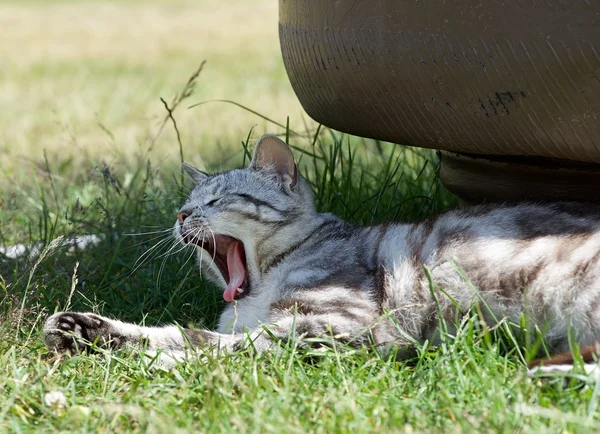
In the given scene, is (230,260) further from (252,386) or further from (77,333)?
(252,386)

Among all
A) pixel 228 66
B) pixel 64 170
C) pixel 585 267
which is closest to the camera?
pixel 585 267

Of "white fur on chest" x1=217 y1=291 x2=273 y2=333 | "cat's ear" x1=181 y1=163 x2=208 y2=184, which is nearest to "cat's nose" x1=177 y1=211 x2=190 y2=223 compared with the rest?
"cat's ear" x1=181 y1=163 x2=208 y2=184

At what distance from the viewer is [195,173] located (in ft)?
11.3

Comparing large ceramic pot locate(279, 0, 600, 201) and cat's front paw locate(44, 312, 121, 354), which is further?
cat's front paw locate(44, 312, 121, 354)

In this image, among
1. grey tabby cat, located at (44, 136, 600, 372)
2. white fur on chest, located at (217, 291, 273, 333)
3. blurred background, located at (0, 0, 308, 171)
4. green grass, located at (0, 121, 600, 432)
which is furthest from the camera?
blurred background, located at (0, 0, 308, 171)

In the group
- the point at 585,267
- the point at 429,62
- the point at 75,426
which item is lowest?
the point at 75,426

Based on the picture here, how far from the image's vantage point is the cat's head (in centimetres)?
305

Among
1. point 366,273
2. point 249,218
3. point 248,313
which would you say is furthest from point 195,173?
point 366,273

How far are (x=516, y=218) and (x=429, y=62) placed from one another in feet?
1.92

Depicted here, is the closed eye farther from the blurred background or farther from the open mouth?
the blurred background

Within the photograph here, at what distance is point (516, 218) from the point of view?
2680mm

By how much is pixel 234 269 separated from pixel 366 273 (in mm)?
554

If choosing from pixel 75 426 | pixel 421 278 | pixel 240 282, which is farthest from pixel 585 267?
pixel 75 426

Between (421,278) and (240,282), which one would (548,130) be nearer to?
(421,278)
